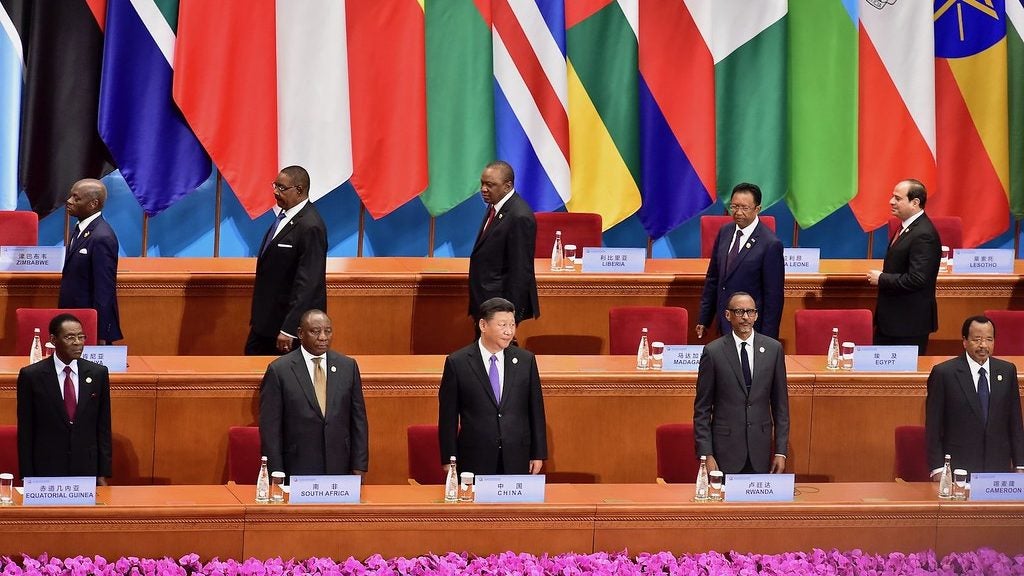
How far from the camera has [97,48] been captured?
334 inches

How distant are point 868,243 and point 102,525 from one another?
20.4 ft

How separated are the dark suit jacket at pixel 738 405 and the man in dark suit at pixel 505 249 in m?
1.33

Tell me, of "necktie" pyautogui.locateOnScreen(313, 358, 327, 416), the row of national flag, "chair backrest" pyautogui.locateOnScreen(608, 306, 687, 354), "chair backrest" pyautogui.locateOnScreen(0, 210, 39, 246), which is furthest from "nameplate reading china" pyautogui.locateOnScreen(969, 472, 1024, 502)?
"chair backrest" pyautogui.locateOnScreen(0, 210, 39, 246)

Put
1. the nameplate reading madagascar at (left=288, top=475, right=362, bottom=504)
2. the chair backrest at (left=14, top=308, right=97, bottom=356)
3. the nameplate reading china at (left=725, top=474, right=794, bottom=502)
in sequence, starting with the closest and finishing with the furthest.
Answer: the nameplate reading madagascar at (left=288, top=475, right=362, bottom=504) < the nameplate reading china at (left=725, top=474, right=794, bottom=502) < the chair backrest at (left=14, top=308, right=97, bottom=356)

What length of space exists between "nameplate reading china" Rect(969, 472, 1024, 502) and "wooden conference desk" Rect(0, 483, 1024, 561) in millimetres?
50

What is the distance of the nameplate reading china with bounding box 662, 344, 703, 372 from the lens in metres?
6.76

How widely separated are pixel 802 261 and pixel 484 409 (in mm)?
2930

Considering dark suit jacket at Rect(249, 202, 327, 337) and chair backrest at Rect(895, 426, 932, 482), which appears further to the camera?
dark suit jacket at Rect(249, 202, 327, 337)

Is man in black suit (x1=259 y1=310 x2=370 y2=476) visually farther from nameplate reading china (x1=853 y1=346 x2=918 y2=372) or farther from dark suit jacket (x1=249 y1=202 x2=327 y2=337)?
nameplate reading china (x1=853 y1=346 x2=918 y2=372)

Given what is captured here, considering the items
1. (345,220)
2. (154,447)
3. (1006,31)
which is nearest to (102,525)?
(154,447)

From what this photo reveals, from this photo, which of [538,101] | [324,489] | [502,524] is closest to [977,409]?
[502,524]

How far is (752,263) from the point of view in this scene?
280 inches

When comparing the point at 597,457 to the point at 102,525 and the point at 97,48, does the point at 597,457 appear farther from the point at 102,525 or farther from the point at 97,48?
the point at 97,48

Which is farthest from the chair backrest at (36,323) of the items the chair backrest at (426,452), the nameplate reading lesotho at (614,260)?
the nameplate reading lesotho at (614,260)
